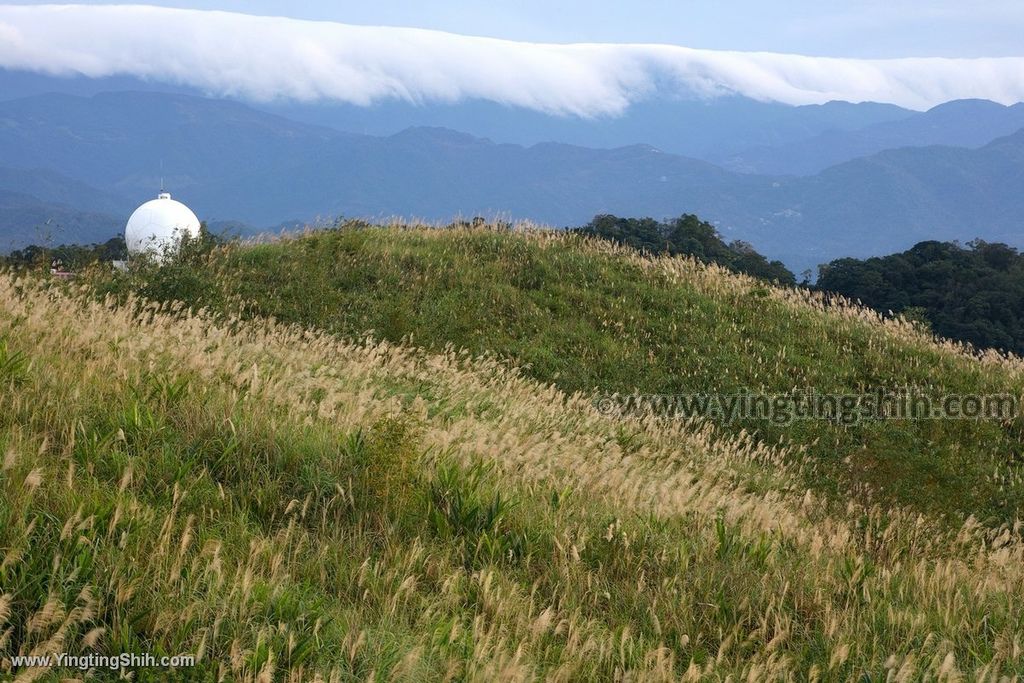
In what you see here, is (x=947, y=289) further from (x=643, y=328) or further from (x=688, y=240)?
(x=643, y=328)

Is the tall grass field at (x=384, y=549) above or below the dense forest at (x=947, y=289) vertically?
below

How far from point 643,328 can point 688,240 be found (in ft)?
125

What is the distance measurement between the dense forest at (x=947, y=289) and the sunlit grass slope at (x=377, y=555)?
41.5m

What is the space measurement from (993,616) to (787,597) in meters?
1.21

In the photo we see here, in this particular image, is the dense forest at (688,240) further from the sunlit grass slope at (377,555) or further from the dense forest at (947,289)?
the sunlit grass slope at (377,555)

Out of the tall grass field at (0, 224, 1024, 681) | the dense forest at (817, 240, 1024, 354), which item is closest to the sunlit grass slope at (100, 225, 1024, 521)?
the tall grass field at (0, 224, 1024, 681)

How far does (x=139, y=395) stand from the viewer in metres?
4.99

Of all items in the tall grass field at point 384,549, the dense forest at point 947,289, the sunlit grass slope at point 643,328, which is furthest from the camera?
the dense forest at point 947,289

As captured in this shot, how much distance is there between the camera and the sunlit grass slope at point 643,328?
41.2 ft

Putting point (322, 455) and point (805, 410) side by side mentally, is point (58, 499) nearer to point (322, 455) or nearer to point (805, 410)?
point (322, 455)

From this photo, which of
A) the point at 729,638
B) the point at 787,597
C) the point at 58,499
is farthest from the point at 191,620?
the point at 787,597

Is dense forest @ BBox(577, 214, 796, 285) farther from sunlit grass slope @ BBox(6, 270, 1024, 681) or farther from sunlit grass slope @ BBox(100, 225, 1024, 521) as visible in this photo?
sunlit grass slope @ BBox(6, 270, 1024, 681)

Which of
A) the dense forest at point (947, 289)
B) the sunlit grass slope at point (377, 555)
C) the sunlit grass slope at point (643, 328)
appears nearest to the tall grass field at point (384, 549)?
the sunlit grass slope at point (377, 555)

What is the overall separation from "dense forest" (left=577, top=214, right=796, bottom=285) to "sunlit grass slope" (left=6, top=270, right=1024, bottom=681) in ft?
138
